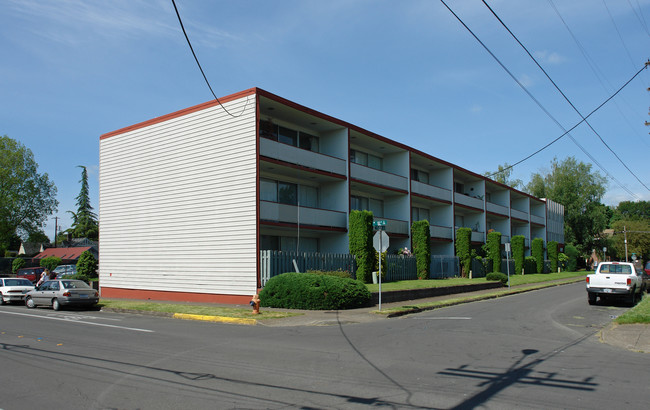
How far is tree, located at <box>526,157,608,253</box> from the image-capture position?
70.8 metres

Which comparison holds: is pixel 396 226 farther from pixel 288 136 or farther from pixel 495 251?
pixel 495 251

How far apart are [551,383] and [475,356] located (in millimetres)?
2251

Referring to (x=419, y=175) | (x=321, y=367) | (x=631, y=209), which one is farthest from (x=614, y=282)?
(x=631, y=209)

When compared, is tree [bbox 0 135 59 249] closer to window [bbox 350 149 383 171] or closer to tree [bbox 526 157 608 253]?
window [bbox 350 149 383 171]

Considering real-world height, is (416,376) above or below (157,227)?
below

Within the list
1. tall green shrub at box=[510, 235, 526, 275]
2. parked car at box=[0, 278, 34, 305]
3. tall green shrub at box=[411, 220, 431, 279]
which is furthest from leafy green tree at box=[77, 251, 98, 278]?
tall green shrub at box=[510, 235, 526, 275]

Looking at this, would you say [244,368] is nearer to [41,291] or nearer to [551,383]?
[551,383]

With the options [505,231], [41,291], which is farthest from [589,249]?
[41,291]

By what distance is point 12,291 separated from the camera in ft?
81.4

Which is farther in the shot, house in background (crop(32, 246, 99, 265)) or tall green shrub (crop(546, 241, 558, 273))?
house in background (crop(32, 246, 99, 265))

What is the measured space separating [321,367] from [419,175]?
1321 inches

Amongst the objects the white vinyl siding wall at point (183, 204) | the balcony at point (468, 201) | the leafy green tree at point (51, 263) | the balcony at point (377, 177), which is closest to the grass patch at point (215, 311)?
the white vinyl siding wall at point (183, 204)

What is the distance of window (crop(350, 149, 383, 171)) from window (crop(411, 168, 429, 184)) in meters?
5.29

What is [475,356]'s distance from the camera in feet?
31.6
